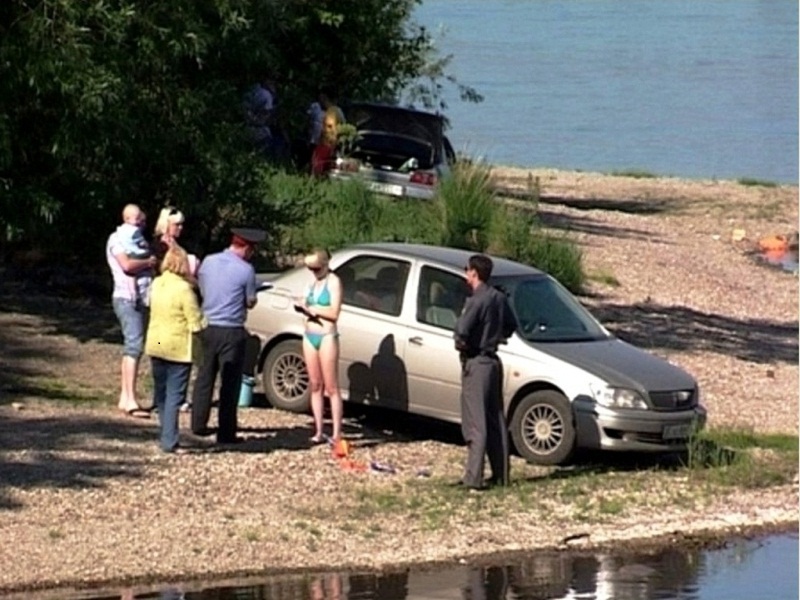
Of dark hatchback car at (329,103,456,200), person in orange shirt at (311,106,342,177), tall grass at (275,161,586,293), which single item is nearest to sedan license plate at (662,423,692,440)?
tall grass at (275,161,586,293)

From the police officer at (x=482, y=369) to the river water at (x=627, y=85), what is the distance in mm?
17872

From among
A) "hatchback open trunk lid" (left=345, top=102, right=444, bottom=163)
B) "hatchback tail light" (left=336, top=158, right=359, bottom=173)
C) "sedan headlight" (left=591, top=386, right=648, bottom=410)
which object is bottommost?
"sedan headlight" (left=591, top=386, right=648, bottom=410)

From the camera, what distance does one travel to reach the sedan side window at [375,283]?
1753 cm

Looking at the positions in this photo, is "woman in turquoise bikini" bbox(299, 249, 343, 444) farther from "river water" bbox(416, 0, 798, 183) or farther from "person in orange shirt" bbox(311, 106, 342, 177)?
"river water" bbox(416, 0, 798, 183)

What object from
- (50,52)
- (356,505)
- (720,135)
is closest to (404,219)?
(50,52)

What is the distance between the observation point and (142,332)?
1755 cm

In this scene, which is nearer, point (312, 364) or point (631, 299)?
point (312, 364)

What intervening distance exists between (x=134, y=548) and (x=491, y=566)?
7.24 ft

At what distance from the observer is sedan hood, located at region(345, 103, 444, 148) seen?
28.7 meters

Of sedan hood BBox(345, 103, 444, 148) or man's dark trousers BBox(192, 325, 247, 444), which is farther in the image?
sedan hood BBox(345, 103, 444, 148)

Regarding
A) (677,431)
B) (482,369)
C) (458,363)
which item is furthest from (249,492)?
(677,431)

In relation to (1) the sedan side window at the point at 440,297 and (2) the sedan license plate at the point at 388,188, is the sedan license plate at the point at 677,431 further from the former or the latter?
(2) the sedan license plate at the point at 388,188

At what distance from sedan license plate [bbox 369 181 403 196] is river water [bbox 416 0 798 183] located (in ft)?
20.4

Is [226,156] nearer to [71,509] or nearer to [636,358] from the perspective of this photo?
[636,358]
